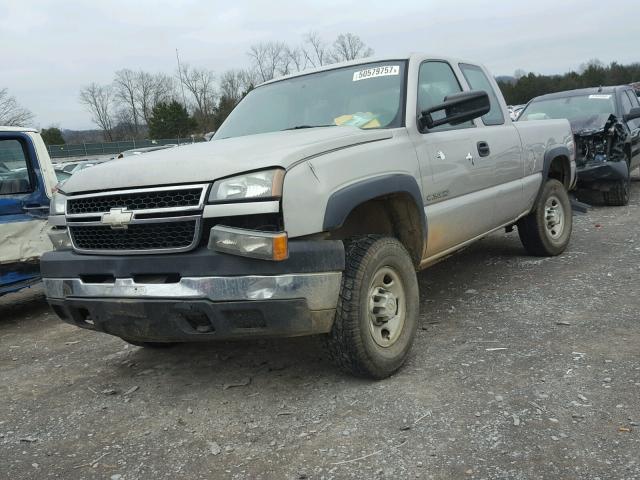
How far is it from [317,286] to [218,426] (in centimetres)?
90

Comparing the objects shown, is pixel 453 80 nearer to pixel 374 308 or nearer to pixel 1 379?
pixel 374 308

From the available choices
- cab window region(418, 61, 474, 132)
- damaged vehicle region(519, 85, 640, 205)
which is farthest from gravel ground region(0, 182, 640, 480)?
damaged vehicle region(519, 85, 640, 205)

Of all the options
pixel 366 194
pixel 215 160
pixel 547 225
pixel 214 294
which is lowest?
pixel 547 225

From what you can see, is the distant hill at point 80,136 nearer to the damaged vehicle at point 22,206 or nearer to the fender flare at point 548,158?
the damaged vehicle at point 22,206

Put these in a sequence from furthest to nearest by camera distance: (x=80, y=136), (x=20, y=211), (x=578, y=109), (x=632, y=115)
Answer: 1. (x=80, y=136)
2. (x=578, y=109)
3. (x=632, y=115)
4. (x=20, y=211)

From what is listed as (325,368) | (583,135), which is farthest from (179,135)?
(325,368)

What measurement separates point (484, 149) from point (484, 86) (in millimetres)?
979

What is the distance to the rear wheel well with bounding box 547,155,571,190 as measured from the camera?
247 inches

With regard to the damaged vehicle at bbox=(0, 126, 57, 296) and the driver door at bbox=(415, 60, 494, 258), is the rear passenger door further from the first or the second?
the damaged vehicle at bbox=(0, 126, 57, 296)

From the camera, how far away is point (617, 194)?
8984 mm

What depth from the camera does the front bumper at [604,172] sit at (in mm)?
8703

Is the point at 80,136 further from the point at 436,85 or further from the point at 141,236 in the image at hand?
the point at 141,236

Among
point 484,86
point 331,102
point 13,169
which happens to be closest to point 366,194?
point 331,102

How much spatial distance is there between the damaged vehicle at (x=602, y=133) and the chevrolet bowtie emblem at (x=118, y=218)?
304 inches
